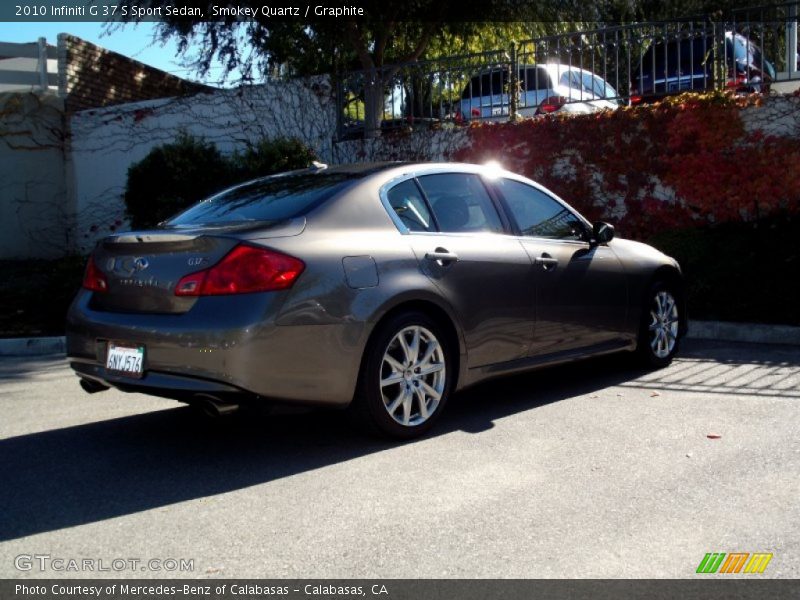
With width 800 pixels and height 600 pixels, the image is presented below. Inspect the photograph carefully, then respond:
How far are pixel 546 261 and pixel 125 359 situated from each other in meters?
2.75

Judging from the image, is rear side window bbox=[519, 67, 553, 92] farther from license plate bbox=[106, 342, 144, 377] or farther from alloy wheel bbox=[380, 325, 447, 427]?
license plate bbox=[106, 342, 144, 377]

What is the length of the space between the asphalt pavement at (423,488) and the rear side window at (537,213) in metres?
1.13

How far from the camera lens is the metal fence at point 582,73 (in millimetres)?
10492

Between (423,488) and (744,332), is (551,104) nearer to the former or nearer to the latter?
(744,332)

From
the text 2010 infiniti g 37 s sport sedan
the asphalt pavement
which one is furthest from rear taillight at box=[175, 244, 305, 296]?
the asphalt pavement

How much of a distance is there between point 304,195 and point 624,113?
677 centimetres

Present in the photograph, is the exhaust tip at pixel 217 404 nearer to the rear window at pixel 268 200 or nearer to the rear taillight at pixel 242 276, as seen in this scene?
the rear taillight at pixel 242 276

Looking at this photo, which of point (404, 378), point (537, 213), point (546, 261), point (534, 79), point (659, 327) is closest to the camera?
point (404, 378)

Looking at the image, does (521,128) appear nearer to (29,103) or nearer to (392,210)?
(392,210)

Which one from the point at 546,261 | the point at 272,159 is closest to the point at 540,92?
the point at 272,159

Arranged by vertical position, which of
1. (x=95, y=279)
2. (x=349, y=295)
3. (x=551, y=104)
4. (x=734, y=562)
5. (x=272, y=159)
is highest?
(x=551, y=104)

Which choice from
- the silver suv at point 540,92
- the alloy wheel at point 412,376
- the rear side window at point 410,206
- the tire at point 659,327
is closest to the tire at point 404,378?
the alloy wheel at point 412,376

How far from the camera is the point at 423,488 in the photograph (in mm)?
4156

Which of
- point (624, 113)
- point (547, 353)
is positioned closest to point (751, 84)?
point (624, 113)
